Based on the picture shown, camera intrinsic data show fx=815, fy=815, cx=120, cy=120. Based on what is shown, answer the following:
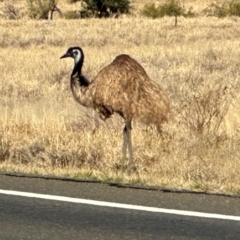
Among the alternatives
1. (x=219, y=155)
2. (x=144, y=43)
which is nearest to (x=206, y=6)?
(x=144, y=43)

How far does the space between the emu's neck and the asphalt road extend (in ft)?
4.58

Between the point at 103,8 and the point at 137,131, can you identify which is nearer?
the point at 137,131

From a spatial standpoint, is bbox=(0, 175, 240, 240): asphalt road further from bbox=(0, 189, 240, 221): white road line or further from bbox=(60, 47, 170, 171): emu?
bbox=(60, 47, 170, 171): emu

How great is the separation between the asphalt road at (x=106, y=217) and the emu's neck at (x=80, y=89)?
54.9 inches

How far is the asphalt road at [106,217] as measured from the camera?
21.8 ft

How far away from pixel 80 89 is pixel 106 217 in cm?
290

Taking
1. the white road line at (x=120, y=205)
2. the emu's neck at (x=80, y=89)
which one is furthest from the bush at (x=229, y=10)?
the white road line at (x=120, y=205)

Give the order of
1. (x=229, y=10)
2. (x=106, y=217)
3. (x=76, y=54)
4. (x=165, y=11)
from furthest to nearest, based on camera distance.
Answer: (x=165, y=11) → (x=229, y=10) → (x=76, y=54) → (x=106, y=217)

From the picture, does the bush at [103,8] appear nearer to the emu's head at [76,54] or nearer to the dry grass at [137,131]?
the dry grass at [137,131]

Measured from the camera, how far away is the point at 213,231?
6699 millimetres

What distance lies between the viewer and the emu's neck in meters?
9.56

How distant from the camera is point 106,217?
23.5 ft

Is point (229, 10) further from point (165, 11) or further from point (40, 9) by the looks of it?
point (40, 9)

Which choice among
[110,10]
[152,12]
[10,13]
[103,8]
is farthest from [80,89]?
[10,13]
